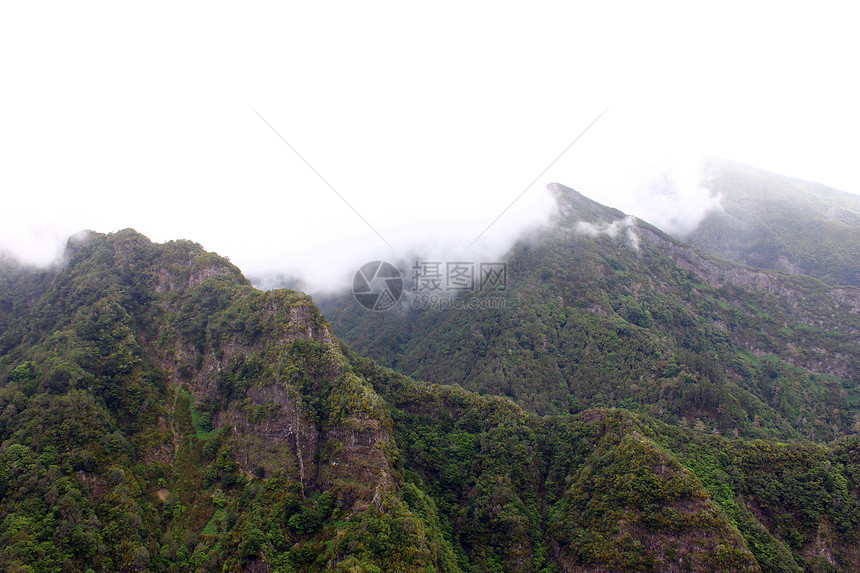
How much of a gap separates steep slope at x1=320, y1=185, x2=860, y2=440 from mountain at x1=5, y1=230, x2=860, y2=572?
34485mm

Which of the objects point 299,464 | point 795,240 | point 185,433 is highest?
point 795,240

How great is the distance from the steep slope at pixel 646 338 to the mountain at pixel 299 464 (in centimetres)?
3448

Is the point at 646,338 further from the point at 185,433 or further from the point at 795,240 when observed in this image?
the point at 185,433

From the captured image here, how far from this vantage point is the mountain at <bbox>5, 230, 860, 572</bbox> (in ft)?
167

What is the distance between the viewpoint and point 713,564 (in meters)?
50.9

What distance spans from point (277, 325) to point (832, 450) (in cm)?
8743

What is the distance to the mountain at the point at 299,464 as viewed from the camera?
2005 inches

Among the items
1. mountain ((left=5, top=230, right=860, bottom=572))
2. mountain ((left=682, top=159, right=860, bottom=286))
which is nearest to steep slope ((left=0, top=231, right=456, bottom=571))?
mountain ((left=5, top=230, right=860, bottom=572))

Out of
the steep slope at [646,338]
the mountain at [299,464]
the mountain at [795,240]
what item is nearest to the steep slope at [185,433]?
the mountain at [299,464]

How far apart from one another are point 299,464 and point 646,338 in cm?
9790

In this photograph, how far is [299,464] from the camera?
197ft

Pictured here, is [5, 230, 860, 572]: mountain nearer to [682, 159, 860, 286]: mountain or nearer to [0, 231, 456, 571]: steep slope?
[0, 231, 456, 571]: steep slope

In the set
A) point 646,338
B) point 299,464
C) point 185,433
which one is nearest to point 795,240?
point 646,338

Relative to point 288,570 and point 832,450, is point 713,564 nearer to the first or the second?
point 832,450
